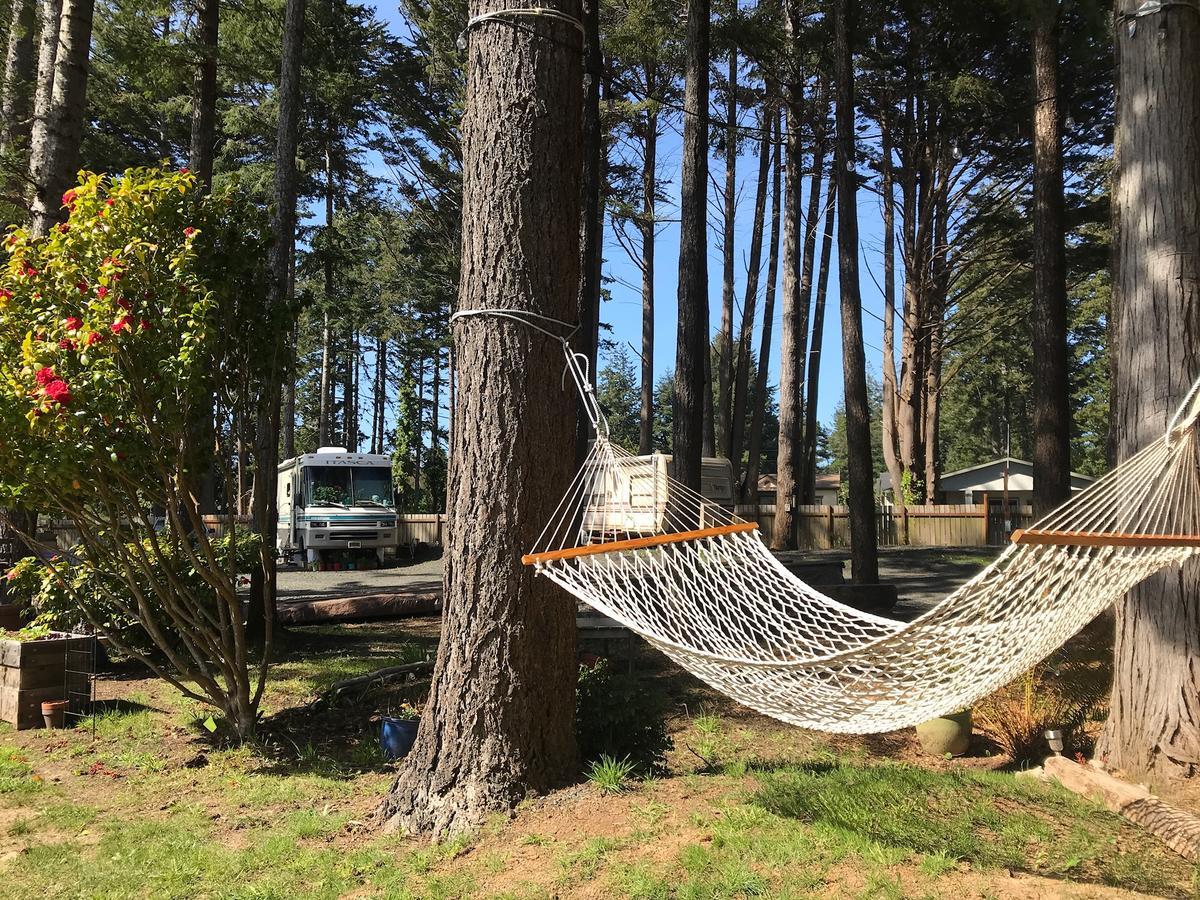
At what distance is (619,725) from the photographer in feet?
10.1

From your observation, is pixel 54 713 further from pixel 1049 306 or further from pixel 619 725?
pixel 1049 306

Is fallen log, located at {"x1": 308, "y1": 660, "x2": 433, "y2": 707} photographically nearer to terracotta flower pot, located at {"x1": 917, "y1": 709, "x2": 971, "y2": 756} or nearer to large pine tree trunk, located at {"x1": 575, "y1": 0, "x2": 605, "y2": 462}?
large pine tree trunk, located at {"x1": 575, "y1": 0, "x2": 605, "y2": 462}

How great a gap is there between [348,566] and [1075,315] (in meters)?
22.0

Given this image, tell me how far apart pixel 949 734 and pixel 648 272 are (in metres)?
13.1

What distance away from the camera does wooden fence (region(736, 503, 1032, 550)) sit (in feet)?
51.0

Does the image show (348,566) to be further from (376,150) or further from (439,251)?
(376,150)

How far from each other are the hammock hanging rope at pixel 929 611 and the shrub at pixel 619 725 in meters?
0.45

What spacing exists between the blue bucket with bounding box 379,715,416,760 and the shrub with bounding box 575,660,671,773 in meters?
0.92

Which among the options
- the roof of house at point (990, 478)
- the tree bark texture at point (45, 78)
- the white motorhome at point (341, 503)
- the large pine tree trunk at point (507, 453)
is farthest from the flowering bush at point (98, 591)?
the roof of house at point (990, 478)

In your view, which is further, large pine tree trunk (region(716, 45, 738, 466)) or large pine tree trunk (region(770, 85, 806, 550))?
large pine tree trunk (region(716, 45, 738, 466))

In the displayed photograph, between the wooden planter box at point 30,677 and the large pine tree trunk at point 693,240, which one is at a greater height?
the large pine tree trunk at point 693,240

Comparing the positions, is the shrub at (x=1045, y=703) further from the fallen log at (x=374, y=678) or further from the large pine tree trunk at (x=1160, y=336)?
the fallen log at (x=374, y=678)

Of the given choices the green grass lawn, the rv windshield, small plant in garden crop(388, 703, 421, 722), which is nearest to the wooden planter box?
the green grass lawn

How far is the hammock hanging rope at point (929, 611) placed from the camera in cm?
213
